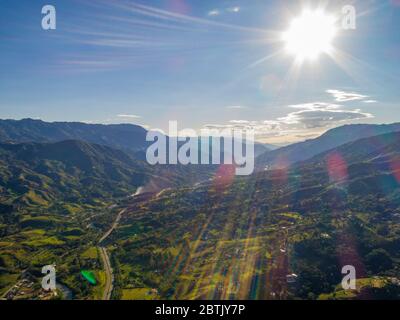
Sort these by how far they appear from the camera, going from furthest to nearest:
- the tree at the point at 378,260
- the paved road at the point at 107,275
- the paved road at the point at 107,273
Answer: the tree at the point at 378,260 < the paved road at the point at 107,273 < the paved road at the point at 107,275

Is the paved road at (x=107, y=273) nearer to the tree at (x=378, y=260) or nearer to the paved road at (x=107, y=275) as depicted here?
the paved road at (x=107, y=275)

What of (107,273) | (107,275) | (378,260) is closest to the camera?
(107,275)

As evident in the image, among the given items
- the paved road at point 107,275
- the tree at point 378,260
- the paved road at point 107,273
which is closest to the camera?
the paved road at point 107,275

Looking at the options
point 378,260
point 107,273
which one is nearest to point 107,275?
point 107,273

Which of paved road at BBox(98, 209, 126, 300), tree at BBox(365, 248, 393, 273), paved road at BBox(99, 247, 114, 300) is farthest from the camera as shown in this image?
tree at BBox(365, 248, 393, 273)

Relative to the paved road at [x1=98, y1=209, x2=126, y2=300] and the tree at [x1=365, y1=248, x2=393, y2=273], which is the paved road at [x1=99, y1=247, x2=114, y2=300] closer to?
the paved road at [x1=98, y1=209, x2=126, y2=300]

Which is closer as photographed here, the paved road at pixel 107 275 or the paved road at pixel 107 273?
the paved road at pixel 107 275

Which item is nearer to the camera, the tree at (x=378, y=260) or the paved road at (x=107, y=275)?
the paved road at (x=107, y=275)

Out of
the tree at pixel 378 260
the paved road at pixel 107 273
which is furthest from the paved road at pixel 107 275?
the tree at pixel 378 260

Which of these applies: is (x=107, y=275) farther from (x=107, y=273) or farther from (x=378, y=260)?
(x=378, y=260)

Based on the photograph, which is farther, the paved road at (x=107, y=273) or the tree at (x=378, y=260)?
the tree at (x=378, y=260)

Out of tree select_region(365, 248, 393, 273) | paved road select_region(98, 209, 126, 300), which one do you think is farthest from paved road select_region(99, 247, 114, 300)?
tree select_region(365, 248, 393, 273)
